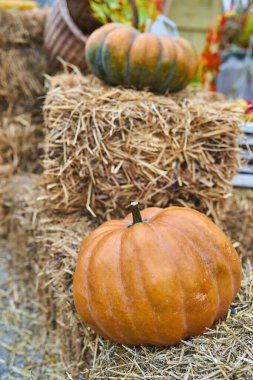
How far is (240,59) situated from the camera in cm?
390

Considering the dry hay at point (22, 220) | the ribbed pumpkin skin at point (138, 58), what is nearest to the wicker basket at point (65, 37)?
the ribbed pumpkin skin at point (138, 58)

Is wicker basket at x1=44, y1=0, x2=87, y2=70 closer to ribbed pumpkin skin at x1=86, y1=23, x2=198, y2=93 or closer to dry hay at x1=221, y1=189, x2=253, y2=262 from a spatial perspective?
ribbed pumpkin skin at x1=86, y1=23, x2=198, y2=93

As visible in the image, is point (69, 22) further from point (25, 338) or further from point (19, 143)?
point (25, 338)

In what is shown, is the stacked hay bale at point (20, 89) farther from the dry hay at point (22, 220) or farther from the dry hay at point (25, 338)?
the dry hay at point (25, 338)

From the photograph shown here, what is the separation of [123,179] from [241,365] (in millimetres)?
1081

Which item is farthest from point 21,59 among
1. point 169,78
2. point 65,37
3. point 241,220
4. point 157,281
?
point 157,281

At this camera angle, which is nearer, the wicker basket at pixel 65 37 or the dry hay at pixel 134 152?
the dry hay at pixel 134 152

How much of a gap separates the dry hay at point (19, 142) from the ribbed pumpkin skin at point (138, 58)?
1.26m

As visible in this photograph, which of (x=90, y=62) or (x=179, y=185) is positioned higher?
(x=90, y=62)

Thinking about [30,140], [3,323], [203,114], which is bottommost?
[3,323]

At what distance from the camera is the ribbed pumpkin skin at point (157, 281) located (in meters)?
1.37

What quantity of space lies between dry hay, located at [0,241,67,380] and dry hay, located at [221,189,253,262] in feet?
3.93

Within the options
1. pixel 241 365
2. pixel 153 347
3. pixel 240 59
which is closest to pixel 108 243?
pixel 153 347

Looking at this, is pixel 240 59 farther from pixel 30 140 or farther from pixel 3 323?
pixel 3 323
